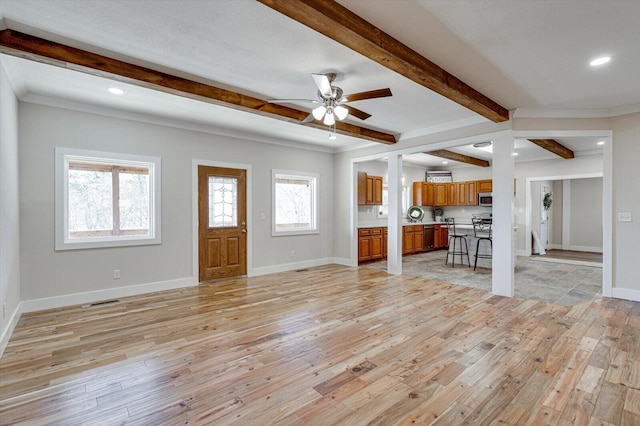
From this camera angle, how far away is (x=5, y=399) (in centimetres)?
210

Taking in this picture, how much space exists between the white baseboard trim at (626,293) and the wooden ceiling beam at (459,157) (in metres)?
3.87

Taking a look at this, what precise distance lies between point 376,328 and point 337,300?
108 cm

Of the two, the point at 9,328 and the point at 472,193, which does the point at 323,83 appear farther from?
the point at 472,193

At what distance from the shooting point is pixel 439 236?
9586 millimetres

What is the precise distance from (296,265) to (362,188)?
2.51m

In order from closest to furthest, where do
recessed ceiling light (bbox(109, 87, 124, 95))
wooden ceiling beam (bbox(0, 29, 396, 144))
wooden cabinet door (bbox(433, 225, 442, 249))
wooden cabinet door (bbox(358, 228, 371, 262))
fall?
wooden ceiling beam (bbox(0, 29, 396, 144))
recessed ceiling light (bbox(109, 87, 124, 95))
wooden cabinet door (bbox(358, 228, 371, 262))
wooden cabinet door (bbox(433, 225, 442, 249))

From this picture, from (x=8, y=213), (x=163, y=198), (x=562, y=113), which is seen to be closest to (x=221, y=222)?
(x=163, y=198)

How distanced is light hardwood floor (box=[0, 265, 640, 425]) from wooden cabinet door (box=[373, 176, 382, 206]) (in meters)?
4.05

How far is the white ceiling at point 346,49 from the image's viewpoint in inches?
87.7

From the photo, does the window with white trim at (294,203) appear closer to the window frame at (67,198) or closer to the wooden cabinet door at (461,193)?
the window frame at (67,198)

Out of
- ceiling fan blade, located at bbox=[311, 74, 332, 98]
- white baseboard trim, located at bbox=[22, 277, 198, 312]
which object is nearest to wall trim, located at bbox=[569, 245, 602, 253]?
ceiling fan blade, located at bbox=[311, 74, 332, 98]

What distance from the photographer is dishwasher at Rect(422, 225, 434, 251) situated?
9.30 metres

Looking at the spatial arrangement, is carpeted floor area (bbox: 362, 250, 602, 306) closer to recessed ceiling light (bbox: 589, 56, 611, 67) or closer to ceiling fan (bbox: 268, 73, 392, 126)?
recessed ceiling light (bbox: 589, 56, 611, 67)

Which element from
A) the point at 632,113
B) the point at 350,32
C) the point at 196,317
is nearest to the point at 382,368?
the point at 196,317
